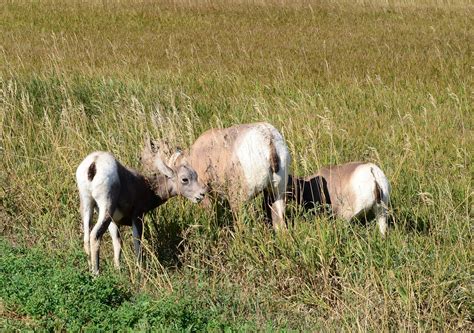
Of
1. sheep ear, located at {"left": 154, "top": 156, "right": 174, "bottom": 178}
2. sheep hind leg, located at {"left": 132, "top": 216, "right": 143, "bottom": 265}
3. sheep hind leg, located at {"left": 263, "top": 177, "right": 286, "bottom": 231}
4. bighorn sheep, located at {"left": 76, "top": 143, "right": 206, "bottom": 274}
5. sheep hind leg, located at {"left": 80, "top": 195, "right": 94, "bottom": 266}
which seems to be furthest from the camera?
sheep hind leg, located at {"left": 263, "top": 177, "right": 286, "bottom": 231}

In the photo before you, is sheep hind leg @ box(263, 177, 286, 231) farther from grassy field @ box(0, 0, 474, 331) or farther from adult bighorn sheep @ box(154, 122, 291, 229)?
grassy field @ box(0, 0, 474, 331)

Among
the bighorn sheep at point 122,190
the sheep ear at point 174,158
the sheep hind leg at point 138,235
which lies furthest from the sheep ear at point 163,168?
the sheep hind leg at point 138,235

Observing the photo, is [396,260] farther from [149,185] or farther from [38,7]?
[38,7]

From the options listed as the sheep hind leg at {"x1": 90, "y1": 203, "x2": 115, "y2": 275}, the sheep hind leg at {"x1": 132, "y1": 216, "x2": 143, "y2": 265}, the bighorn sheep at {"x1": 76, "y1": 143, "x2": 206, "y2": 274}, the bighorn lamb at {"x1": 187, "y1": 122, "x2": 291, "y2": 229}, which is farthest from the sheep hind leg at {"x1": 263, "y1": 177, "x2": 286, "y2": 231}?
the sheep hind leg at {"x1": 90, "y1": 203, "x2": 115, "y2": 275}

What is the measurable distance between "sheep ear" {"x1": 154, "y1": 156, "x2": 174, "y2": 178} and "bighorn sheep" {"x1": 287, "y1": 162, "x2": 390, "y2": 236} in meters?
1.13

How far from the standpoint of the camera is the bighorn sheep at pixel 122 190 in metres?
7.00

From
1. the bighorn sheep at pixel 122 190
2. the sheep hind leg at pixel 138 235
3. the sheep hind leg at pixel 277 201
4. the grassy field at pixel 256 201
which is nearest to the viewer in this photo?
the grassy field at pixel 256 201

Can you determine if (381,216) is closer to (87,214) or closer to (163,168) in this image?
(163,168)

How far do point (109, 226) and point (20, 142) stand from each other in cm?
286

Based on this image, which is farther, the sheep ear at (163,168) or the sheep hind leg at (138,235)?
the sheep ear at (163,168)

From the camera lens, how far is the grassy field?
6371 millimetres

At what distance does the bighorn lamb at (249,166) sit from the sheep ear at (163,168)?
1.55ft

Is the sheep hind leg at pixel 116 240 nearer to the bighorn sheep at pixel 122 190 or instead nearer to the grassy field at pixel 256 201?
the bighorn sheep at pixel 122 190

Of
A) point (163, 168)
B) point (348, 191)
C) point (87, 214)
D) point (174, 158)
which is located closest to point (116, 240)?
point (87, 214)
